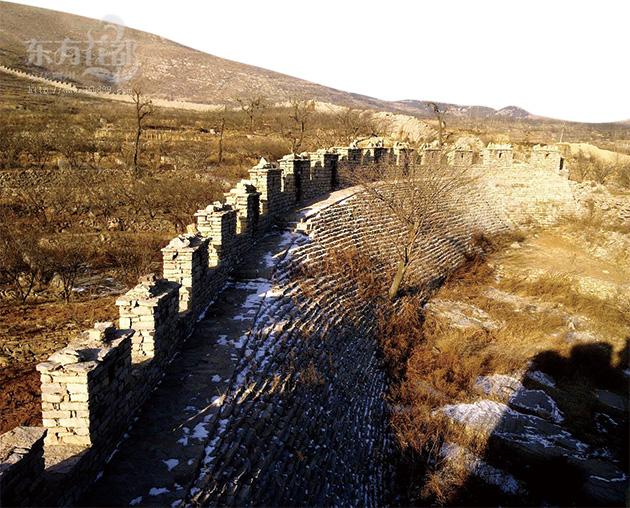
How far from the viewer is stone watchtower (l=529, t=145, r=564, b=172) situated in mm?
22391

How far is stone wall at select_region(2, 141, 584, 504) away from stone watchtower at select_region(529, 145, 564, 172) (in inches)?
563

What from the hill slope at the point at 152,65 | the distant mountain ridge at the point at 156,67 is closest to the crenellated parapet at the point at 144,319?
the distant mountain ridge at the point at 156,67

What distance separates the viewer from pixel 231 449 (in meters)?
4.57

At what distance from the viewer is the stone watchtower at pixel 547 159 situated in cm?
2239

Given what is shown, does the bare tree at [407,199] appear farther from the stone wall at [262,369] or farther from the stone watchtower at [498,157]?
A: the stone watchtower at [498,157]

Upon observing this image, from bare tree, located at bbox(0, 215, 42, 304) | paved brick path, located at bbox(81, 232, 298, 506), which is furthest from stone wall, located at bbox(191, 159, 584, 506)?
bare tree, located at bbox(0, 215, 42, 304)

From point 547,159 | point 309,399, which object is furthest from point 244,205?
point 547,159

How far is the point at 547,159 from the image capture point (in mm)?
22500

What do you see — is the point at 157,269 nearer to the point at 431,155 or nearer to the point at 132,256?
the point at 132,256

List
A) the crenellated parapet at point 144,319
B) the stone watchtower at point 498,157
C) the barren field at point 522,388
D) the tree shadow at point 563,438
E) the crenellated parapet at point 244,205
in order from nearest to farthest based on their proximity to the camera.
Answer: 1. the crenellated parapet at point 144,319
2. the tree shadow at point 563,438
3. the barren field at point 522,388
4. the crenellated parapet at point 244,205
5. the stone watchtower at point 498,157

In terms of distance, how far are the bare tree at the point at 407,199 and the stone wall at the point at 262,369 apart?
1121 mm

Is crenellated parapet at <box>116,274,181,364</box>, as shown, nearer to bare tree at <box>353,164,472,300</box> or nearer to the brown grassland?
the brown grassland

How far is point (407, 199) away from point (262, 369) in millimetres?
9766

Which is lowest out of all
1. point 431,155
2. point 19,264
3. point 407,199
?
point 19,264
